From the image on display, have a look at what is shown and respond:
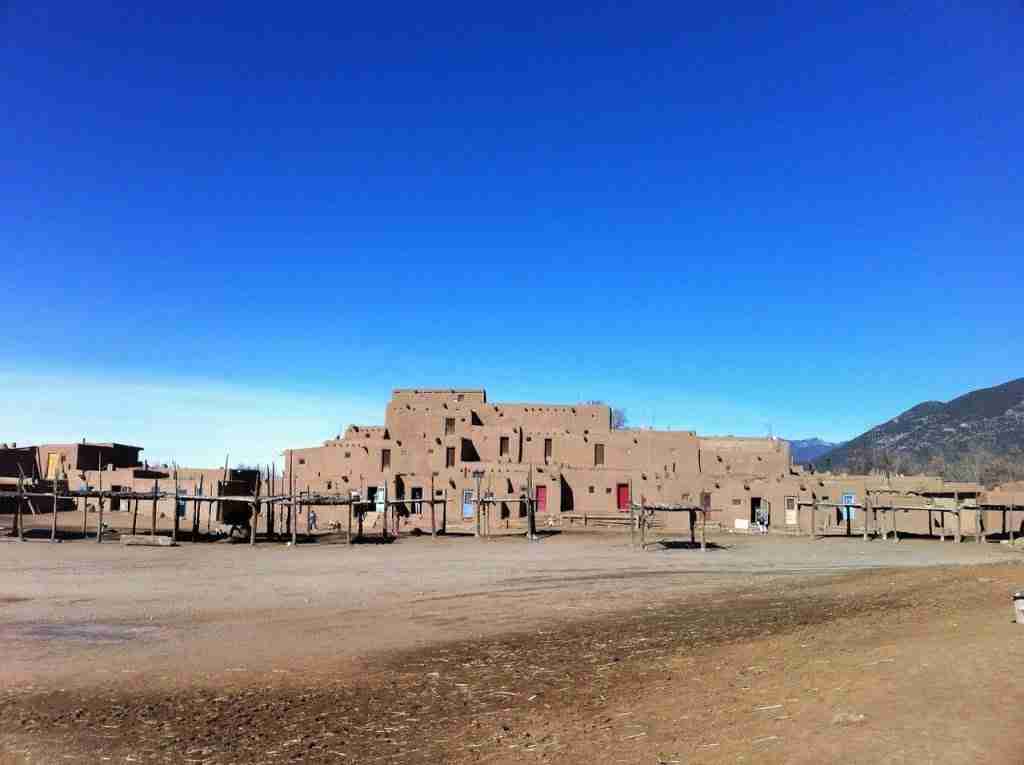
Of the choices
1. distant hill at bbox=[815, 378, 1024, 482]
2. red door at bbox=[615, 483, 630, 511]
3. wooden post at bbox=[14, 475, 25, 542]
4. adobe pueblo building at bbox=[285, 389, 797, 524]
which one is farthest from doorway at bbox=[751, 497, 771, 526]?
distant hill at bbox=[815, 378, 1024, 482]

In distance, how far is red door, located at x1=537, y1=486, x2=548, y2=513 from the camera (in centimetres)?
4853

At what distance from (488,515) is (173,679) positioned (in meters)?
A: 35.5

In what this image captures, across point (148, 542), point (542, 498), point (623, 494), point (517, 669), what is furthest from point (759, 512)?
point (517, 669)

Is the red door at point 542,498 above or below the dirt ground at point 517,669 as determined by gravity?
above

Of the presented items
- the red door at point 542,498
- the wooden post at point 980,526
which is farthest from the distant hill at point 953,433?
the red door at point 542,498

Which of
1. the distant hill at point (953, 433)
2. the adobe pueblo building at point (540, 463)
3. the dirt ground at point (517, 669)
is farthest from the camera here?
the distant hill at point (953, 433)

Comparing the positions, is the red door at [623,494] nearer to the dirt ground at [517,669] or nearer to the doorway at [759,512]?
the doorway at [759,512]

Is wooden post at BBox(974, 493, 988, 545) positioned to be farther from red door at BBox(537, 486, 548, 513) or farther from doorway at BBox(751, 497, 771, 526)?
red door at BBox(537, 486, 548, 513)

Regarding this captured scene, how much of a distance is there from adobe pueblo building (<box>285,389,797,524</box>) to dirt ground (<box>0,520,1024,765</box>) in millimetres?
23167

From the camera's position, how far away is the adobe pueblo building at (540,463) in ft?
157

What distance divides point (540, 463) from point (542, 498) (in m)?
2.89

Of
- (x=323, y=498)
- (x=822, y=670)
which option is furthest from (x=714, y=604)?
(x=323, y=498)

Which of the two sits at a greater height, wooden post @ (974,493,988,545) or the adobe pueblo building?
the adobe pueblo building

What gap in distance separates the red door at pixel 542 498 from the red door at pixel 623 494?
4138 millimetres
